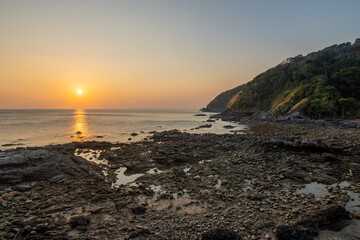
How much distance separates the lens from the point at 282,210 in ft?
31.8

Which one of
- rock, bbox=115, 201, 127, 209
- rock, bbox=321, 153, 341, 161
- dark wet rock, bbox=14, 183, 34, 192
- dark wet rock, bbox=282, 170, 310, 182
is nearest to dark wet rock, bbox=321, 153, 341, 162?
rock, bbox=321, 153, 341, 161

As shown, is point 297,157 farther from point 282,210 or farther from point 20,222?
point 20,222

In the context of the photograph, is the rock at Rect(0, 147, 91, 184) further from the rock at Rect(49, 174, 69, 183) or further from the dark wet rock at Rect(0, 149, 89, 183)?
the rock at Rect(49, 174, 69, 183)

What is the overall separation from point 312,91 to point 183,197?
84.7 m

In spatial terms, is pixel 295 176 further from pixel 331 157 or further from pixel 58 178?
pixel 58 178

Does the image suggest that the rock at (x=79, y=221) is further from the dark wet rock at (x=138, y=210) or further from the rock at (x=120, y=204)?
the dark wet rock at (x=138, y=210)

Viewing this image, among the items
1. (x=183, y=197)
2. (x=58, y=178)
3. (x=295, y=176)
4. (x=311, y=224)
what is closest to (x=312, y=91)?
(x=295, y=176)

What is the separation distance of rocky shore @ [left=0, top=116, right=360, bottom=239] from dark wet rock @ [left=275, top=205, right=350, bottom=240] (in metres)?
0.04

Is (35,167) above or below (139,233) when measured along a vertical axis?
above

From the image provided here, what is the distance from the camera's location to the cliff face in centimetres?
5903

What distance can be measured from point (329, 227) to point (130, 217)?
9.79m

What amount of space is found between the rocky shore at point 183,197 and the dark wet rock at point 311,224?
0.14 ft

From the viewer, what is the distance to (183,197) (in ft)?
38.9

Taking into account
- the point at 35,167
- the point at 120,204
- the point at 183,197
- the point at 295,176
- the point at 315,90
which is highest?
the point at 315,90
